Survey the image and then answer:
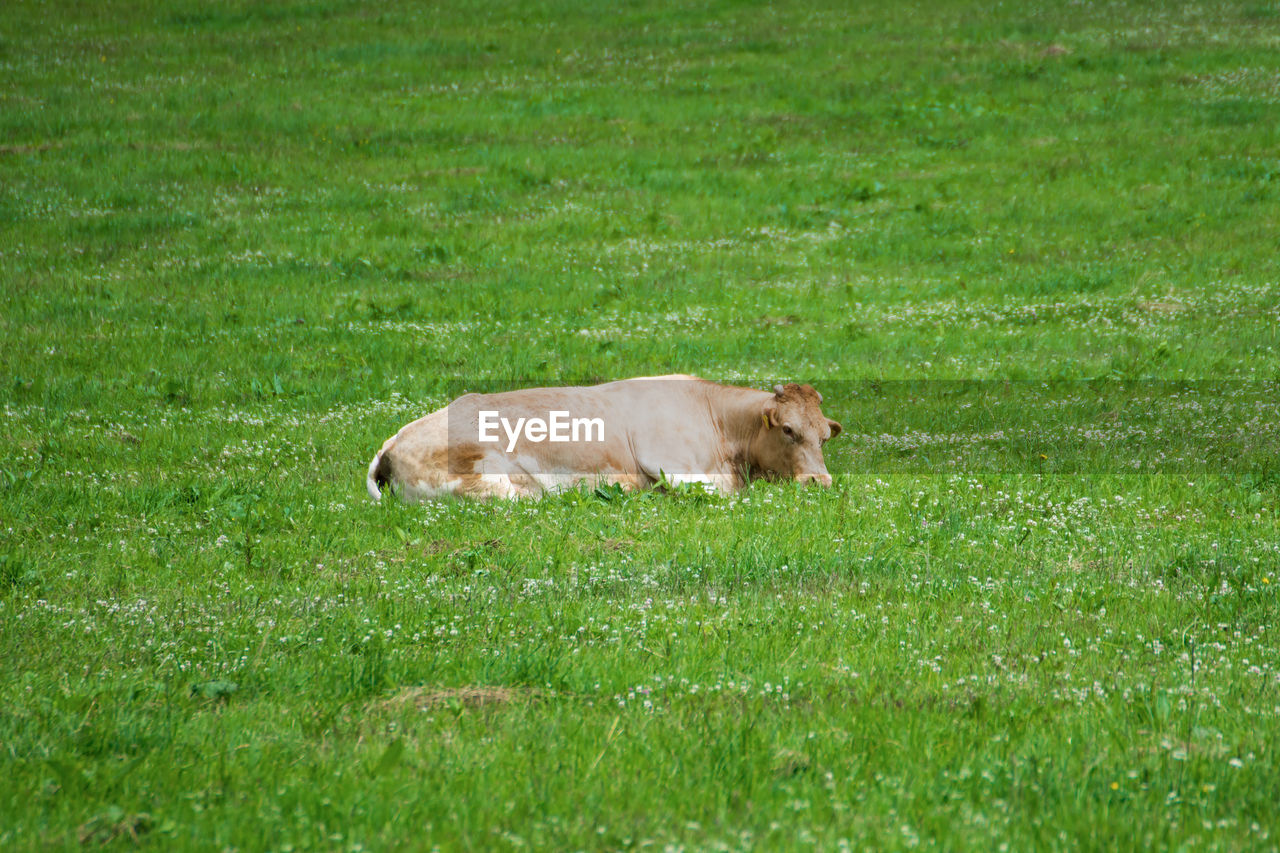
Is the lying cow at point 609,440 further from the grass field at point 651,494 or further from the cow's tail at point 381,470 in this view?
the grass field at point 651,494

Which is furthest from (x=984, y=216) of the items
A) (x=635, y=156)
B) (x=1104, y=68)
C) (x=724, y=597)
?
(x=724, y=597)

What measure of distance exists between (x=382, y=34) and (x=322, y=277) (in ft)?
83.7

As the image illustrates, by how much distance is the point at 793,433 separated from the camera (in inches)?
484

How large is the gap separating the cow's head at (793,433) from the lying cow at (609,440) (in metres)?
0.01

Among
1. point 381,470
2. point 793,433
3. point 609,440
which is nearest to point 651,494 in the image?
point 609,440

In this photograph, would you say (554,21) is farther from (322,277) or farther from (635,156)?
(322,277)

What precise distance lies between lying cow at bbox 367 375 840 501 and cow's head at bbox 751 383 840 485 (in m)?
0.01

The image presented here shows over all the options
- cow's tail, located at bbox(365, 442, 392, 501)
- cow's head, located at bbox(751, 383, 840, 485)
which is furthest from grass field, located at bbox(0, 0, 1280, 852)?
cow's head, located at bbox(751, 383, 840, 485)

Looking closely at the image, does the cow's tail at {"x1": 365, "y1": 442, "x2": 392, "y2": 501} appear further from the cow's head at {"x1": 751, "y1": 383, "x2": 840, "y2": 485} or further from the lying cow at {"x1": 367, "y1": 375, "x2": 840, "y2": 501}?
the cow's head at {"x1": 751, "y1": 383, "x2": 840, "y2": 485}

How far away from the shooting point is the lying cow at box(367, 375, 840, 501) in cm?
1137

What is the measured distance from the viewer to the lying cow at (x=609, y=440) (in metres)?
11.4

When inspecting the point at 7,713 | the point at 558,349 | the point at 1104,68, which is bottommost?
the point at 558,349

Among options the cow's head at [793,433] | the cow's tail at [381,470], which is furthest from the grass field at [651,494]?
the cow's head at [793,433]

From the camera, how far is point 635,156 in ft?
102
